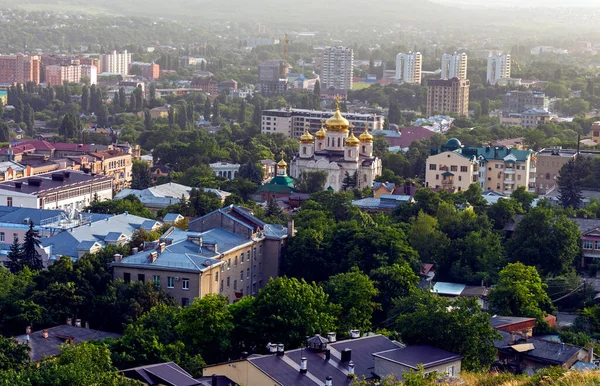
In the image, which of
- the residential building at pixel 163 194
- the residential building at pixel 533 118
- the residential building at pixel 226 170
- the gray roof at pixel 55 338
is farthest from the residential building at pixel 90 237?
the residential building at pixel 533 118

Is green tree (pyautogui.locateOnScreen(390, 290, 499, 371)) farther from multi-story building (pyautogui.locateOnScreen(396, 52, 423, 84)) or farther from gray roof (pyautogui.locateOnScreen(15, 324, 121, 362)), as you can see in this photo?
multi-story building (pyautogui.locateOnScreen(396, 52, 423, 84))

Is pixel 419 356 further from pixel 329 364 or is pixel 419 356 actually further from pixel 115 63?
pixel 115 63

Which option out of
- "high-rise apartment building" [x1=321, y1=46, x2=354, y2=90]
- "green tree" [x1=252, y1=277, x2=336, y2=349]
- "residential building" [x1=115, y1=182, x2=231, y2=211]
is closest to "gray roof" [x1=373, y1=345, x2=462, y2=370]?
"green tree" [x1=252, y1=277, x2=336, y2=349]

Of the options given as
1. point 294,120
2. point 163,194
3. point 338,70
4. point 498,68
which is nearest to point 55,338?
point 163,194

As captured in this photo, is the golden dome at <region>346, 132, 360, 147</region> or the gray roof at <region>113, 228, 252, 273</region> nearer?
the gray roof at <region>113, 228, 252, 273</region>

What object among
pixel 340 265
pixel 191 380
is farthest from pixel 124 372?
pixel 340 265

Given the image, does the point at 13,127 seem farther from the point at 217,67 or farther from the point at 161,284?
the point at 217,67

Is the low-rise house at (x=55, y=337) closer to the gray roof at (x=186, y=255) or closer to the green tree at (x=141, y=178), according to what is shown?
the gray roof at (x=186, y=255)
